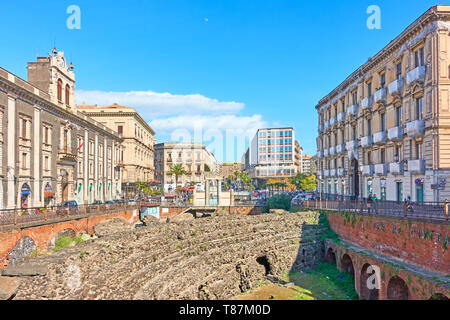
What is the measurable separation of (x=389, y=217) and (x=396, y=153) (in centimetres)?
1349

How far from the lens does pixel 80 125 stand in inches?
1612

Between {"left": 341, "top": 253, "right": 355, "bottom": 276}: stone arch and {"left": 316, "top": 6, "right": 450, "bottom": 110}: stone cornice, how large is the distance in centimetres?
1917

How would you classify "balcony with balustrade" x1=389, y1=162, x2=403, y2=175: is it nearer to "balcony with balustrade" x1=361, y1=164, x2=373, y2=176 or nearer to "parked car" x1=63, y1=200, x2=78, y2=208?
"balcony with balustrade" x1=361, y1=164, x2=373, y2=176

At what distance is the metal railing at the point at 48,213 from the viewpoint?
63.0ft

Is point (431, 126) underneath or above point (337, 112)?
underneath

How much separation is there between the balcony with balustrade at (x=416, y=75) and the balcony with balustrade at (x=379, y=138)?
21.1ft

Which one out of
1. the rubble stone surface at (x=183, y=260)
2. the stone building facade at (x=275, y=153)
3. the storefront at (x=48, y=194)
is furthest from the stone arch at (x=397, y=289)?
the stone building facade at (x=275, y=153)

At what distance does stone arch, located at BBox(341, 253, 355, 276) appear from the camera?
74.6 ft

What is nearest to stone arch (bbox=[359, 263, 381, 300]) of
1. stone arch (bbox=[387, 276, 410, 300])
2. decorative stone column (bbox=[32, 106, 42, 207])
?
stone arch (bbox=[387, 276, 410, 300])

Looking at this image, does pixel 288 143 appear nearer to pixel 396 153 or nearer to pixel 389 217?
pixel 396 153

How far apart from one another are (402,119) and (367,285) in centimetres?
1668

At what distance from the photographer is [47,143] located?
3234 centimetres

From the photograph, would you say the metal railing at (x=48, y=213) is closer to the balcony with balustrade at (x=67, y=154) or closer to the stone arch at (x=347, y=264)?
the balcony with balustrade at (x=67, y=154)
